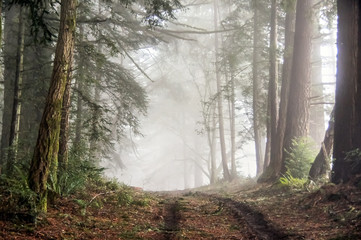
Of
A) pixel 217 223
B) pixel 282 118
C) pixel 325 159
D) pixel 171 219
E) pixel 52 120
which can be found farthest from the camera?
pixel 282 118

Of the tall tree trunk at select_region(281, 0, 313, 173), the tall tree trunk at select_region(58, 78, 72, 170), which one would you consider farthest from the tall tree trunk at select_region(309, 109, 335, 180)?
the tall tree trunk at select_region(58, 78, 72, 170)

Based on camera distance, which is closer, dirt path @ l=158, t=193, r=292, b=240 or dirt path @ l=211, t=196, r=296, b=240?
dirt path @ l=211, t=196, r=296, b=240

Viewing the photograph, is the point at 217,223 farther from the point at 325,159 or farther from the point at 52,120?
the point at 325,159

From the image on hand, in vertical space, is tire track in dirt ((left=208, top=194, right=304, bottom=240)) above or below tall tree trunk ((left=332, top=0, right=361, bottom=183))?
below

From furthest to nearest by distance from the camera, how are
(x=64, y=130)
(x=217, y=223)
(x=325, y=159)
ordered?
(x=325, y=159) → (x=64, y=130) → (x=217, y=223)

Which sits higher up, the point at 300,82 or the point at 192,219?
the point at 300,82

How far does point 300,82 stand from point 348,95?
4.86 m

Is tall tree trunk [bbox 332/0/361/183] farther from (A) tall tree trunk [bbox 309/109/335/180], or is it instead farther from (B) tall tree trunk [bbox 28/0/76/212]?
(B) tall tree trunk [bbox 28/0/76/212]

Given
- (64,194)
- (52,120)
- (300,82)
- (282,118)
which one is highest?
(300,82)

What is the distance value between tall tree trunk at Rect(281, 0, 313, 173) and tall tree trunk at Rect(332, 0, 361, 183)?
431 centimetres

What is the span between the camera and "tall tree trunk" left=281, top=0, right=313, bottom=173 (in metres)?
12.2

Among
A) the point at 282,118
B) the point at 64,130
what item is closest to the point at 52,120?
the point at 64,130

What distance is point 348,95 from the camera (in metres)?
7.55

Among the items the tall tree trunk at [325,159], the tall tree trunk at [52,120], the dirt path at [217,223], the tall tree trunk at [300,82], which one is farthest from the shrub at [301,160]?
the tall tree trunk at [52,120]
